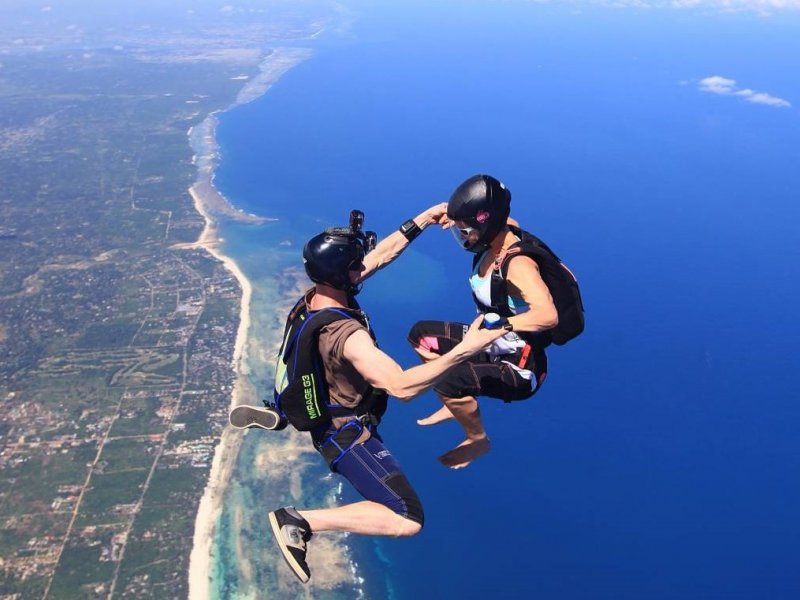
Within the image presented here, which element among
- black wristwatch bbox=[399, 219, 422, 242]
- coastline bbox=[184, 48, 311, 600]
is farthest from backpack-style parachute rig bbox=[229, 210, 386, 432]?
coastline bbox=[184, 48, 311, 600]

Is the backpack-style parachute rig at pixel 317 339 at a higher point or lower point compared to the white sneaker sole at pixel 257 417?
higher

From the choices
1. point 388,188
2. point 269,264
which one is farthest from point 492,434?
point 388,188

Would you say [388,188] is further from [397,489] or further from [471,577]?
[397,489]

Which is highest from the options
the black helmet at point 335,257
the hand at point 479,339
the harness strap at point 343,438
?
the black helmet at point 335,257

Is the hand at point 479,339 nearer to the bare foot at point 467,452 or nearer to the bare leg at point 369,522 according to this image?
the bare leg at point 369,522

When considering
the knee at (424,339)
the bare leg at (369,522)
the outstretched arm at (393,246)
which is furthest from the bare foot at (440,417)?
the outstretched arm at (393,246)

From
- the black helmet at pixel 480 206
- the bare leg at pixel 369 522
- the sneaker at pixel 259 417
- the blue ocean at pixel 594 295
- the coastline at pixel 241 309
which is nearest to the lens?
the bare leg at pixel 369 522

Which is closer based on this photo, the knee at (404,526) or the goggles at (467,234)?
the knee at (404,526)
